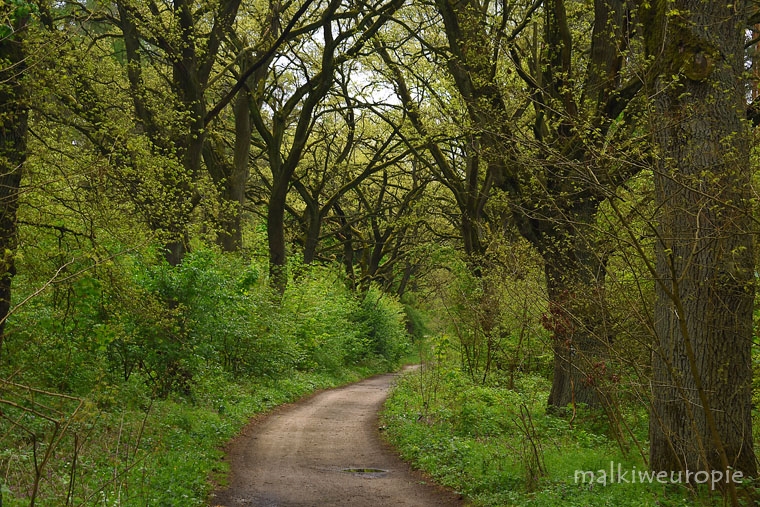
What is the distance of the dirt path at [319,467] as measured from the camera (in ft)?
26.6

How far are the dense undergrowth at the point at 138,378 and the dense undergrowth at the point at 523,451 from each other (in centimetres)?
334

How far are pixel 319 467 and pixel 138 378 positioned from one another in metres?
3.87

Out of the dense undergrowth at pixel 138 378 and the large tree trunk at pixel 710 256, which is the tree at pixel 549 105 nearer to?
the large tree trunk at pixel 710 256

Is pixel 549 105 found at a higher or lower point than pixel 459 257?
higher

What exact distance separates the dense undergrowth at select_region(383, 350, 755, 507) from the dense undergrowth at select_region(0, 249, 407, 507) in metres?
3.34

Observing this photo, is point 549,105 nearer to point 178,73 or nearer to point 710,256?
point 710,256

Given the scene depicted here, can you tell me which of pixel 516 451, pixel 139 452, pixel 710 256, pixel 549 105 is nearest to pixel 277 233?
pixel 549 105

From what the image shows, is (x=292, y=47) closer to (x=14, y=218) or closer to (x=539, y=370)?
(x=539, y=370)

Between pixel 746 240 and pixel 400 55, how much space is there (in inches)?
628

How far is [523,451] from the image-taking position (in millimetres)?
8086

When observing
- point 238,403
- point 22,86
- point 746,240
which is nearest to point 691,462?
point 746,240

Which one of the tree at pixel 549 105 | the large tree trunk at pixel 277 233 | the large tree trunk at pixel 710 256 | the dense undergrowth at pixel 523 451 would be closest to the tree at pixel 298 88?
the large tree trunk at pixel 277 233

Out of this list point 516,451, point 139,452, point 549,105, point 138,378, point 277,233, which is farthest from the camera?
point 277,233

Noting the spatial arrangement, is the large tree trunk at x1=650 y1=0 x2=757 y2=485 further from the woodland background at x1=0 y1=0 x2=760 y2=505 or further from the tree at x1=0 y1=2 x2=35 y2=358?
the tree at x1=0 y1=2 x2=35 y2=358
